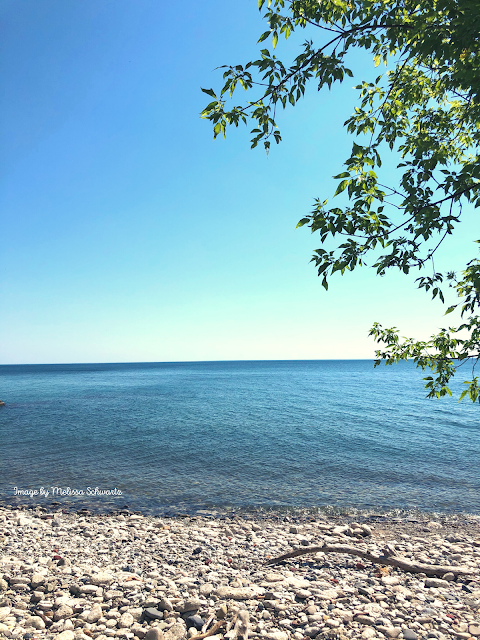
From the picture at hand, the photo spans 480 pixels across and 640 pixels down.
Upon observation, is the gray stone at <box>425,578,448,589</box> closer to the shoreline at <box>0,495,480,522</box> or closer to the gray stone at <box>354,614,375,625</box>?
the gray stone at <box>354,614,375,625</box>

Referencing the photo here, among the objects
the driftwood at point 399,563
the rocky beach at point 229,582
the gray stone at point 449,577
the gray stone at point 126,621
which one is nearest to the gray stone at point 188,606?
the rocky beach at point 229,582

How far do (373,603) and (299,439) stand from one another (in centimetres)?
2305

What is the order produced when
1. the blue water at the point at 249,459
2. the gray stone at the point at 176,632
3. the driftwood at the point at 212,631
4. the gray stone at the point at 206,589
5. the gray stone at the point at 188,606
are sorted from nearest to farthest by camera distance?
1. the driftwood at the point at 212,631
2. the gray stone at the point at 176,632
3. the gray stone at the point at 188,606
4. the gray stone at the point at 206,589
5. the blue water at the point at 249,459

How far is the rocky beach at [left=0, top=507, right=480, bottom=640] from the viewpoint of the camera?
259 inches

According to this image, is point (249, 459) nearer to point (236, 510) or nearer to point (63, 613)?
point (236, 510)

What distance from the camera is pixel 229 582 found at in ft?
28.6

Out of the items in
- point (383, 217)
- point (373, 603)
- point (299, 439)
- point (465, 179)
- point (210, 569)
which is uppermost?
point (465, 179)

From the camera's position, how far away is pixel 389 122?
242 inches

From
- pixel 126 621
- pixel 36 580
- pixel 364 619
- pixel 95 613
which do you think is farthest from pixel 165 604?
pixel 364 619

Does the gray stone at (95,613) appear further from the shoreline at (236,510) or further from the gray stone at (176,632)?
the shoreline at (236,510)

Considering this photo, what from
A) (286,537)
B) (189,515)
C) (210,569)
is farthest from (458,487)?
(210,569)

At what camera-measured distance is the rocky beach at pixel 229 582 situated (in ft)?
21.6

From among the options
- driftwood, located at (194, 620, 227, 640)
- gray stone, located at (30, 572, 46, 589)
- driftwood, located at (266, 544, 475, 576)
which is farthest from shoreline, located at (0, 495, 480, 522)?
driftwood, located at (194, 620, 227, 640)

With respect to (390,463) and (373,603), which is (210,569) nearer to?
(373,603)
